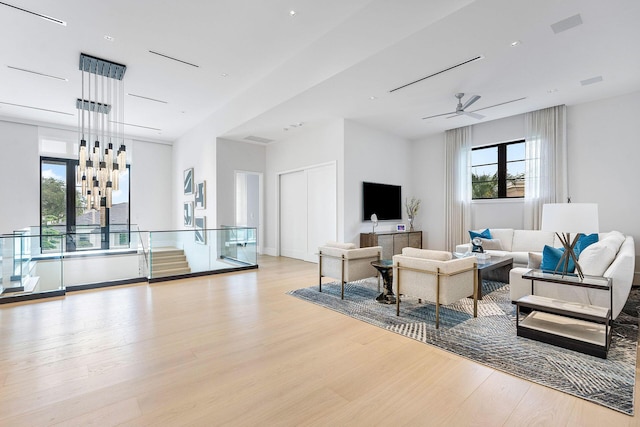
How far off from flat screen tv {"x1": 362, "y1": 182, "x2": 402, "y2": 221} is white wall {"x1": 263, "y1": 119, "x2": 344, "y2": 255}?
0.73 m

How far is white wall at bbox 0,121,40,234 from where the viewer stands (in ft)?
25.1

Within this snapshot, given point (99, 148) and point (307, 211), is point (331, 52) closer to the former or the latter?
point (307, 211)

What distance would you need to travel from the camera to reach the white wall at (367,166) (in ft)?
22.0

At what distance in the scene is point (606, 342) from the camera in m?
2.58

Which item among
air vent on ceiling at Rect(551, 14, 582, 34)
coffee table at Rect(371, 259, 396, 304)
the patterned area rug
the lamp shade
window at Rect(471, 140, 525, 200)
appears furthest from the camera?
window at Rect(471, 140, 525, 200)

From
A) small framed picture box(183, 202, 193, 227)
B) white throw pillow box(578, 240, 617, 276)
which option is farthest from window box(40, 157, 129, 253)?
white throw pillow box(578, 240, 617, 276)

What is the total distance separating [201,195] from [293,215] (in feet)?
8.81

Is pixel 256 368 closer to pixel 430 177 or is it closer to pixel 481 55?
pixel 481 55

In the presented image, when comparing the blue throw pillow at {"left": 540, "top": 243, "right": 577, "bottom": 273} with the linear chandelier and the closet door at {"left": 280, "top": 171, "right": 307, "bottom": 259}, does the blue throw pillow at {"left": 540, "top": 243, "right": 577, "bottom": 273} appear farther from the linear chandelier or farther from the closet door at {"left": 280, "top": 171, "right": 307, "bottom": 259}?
the linear chandelier

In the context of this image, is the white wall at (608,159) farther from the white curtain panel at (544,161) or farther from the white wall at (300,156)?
the white wall at (300,156)

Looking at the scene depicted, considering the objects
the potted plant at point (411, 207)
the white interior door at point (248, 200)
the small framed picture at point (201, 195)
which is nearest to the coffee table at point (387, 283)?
the potted plant at point (411, 207)

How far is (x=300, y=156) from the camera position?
7.79 meters

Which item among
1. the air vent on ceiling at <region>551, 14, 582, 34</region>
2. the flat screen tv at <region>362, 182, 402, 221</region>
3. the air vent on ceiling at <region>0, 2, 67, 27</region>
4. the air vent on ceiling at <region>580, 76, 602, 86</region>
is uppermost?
the air vent on ceiling at <region>0, 2, 67, 27</region>

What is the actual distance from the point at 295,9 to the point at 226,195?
5114 millimetres
